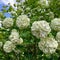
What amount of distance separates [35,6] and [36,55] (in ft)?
3.16

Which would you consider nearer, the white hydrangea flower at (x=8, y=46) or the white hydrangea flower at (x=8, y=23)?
the white hydrangea flower at (x=8, y=46)

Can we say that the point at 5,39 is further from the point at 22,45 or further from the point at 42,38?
the point at 42,38

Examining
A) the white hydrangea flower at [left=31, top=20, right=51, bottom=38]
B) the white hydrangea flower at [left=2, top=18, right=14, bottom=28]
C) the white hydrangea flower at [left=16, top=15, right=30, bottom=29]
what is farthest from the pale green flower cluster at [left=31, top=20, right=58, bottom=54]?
the white hydrangea flower at [left=2, top=18, right=14, bottom=28]

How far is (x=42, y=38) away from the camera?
11.1 feet

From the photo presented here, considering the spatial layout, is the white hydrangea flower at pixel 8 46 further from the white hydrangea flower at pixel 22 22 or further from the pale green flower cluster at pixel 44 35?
the pale green flower cluster at pixel 44 35

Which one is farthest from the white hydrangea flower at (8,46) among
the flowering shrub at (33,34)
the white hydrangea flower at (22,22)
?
the white hydrangea flower at (22,22)

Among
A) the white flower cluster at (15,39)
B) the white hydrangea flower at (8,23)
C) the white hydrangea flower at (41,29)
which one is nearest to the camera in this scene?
the white hydrangea flower at (41,29)

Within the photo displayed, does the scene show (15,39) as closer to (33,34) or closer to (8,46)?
(8,46)

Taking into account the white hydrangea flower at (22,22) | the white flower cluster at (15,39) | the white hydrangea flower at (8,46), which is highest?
the white hydrangea flower at (22,22)

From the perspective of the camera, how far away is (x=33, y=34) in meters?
3.38

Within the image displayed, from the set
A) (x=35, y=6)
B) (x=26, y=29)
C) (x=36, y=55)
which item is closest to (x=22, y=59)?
(x=36, y=55)

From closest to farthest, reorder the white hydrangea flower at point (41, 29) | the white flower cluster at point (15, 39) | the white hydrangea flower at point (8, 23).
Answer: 1. the white hydrangea flower at point (41, 29)
2. the white flower cluster at point (15, 39)
3. the white hydrangea flower at point (8, 23)

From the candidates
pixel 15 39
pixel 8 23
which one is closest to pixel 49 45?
pixel 15 39

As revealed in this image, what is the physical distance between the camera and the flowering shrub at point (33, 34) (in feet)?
11.0
